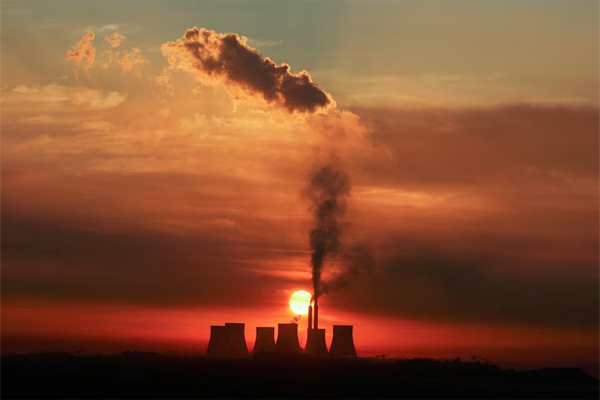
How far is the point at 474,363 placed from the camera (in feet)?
242

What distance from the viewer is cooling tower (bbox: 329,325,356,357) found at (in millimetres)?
72062

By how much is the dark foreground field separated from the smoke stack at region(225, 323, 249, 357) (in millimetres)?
3041

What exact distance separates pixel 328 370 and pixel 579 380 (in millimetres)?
15831

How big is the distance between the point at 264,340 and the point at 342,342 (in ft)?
19.6

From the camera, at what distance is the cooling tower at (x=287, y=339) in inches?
2879

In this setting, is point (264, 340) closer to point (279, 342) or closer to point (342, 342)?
point (279, 342)

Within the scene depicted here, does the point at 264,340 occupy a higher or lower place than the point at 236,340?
higher

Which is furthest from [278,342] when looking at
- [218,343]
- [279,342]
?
[218,343]

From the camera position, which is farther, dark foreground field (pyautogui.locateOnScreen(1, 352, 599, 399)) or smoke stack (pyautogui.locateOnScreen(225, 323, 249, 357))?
smoke stack (pyautogui.locateOnScreen(225, 323, 249, 357))

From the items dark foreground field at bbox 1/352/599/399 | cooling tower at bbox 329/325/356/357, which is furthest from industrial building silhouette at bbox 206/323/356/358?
dark foreground field at bbox 1/352/599/399

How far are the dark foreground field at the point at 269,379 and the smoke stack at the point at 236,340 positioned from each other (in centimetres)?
304

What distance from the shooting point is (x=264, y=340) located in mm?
74562

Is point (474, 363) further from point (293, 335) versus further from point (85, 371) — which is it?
point (85, 371)

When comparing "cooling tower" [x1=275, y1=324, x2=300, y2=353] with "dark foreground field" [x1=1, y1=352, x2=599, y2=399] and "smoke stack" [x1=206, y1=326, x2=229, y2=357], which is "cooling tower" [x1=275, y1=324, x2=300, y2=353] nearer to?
"dark foreground field" [x1=1, y1=352, x2=599, y2=399]
